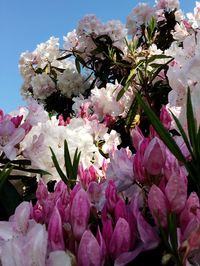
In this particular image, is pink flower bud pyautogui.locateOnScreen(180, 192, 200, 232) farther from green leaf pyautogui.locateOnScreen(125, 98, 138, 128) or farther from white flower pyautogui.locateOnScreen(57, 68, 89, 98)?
white flower pyautogui.locateOnScreen(57, 68, 89, 98)

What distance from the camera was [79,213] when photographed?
0.91m

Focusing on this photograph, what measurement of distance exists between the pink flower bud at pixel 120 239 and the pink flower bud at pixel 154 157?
0.12 meters

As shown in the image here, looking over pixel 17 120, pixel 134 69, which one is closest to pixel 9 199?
pixel 17 120

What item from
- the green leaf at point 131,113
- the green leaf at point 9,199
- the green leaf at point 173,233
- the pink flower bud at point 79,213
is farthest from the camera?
the green leaf at point 131,113

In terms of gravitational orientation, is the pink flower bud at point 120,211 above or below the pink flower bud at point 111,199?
below

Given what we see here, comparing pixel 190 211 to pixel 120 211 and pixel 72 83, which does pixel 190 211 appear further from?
pixel 72 83

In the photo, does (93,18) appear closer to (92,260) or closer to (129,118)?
(129,118)

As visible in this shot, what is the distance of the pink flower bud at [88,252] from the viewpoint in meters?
0.84

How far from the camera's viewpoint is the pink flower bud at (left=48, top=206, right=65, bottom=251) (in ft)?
2.87

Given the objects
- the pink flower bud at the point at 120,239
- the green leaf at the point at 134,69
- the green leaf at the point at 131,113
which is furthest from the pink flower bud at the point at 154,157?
the green leaf at the point at 134,69

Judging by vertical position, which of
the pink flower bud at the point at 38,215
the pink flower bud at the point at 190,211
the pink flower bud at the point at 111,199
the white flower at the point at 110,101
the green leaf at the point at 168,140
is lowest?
the pink flower bud at the point at 190,211

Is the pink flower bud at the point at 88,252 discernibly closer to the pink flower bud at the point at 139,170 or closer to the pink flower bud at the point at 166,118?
the pink flower bud at the point at 139,170

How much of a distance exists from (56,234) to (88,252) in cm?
7

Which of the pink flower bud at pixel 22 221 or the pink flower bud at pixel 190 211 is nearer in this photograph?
the pink flower bud at pixel 190 211
